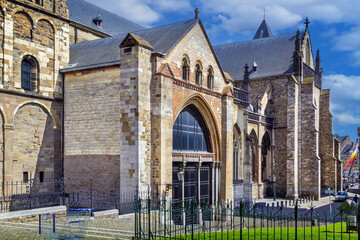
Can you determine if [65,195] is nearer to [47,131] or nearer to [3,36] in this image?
[47,131]

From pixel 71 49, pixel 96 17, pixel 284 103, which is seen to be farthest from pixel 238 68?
pixel 71 49

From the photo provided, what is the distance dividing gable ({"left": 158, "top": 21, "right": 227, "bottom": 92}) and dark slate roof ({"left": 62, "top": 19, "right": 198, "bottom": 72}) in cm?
38

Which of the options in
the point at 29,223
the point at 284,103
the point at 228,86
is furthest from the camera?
the point at 284,103

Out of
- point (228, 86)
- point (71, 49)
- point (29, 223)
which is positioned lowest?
point (29, 223)

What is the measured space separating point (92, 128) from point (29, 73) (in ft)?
15.3

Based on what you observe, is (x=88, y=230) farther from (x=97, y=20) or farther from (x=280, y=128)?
(x=280, y=128)

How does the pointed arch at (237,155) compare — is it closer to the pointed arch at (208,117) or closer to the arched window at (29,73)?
the pointed arch at (208,117)

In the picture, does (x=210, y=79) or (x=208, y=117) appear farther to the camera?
(x=210, y=79)

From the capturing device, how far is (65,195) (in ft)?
72.5

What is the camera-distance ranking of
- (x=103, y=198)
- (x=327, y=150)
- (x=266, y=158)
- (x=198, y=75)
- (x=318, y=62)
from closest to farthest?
(x=103, y=198) → (x=198, y=75) → (x=266, y=158) → (x=327, y=150) → (x=318, y=62)

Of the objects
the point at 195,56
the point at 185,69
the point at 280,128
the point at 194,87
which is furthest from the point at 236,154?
Answer: the point at 185,69

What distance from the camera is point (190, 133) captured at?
2502 cm

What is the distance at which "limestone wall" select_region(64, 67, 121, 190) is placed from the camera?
2091 centimetres

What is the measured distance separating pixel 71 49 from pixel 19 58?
17.1 feet
